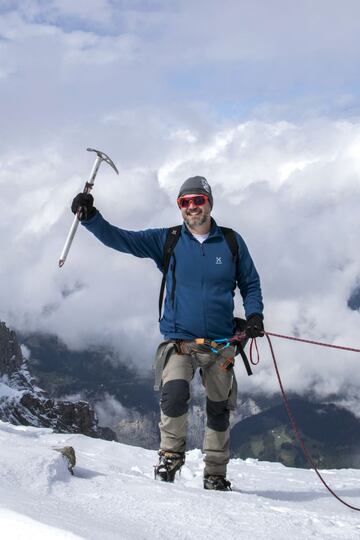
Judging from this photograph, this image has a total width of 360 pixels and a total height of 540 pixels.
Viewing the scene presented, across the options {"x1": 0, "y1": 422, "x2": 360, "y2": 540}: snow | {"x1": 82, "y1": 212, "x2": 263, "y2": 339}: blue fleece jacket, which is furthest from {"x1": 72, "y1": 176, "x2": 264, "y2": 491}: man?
{"x1": 0, "y1": 422, "x2": 360, "y2": 540}: snow

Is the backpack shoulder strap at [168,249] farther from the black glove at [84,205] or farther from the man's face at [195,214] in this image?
the black glove at [84,205]

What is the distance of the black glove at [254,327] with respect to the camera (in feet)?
24.1

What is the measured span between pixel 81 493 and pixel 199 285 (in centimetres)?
322

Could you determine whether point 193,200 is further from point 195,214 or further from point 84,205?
point 84,205

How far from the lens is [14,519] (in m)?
2.94

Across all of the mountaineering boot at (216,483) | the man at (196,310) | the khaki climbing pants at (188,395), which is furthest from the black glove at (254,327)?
the mountaineering boot at (216,483)

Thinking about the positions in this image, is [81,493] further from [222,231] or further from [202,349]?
[222,231]

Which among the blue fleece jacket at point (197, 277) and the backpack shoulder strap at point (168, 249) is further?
the backpack shoulder strap at point (168, 249)

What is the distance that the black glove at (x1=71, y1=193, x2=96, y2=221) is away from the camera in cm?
750

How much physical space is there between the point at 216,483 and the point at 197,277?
263 centimetres

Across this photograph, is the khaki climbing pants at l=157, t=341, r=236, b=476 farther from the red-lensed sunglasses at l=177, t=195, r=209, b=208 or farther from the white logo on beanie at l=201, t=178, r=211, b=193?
the white logo on beanie at l=201, t=178, r=211, b=193

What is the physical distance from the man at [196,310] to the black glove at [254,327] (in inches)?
0.5

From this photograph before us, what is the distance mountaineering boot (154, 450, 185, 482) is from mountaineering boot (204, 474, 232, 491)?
0.56m

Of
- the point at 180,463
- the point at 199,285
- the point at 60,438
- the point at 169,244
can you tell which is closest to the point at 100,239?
the point at 169,244
